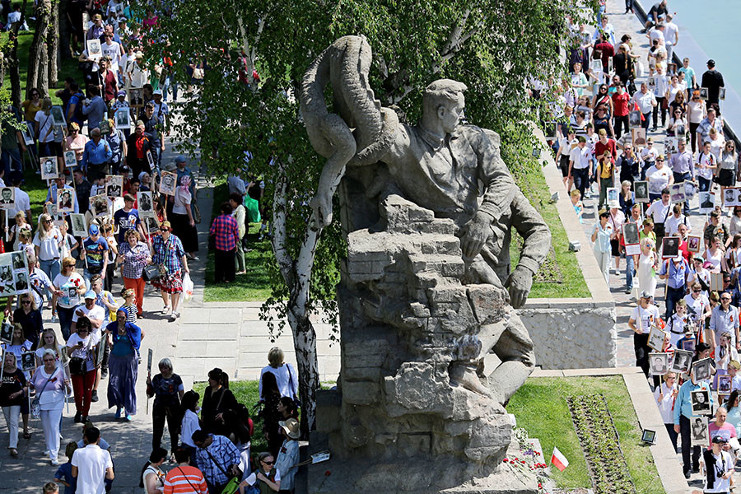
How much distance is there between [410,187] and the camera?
17.4 meters

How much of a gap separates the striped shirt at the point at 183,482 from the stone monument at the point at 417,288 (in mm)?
1634

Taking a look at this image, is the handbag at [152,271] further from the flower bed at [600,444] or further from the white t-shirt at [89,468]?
the flower bed at [600,444]

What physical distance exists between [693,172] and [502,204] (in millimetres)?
15837

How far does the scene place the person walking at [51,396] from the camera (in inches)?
827

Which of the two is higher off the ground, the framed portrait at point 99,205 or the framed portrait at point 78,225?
the framed portrait at point 99,205

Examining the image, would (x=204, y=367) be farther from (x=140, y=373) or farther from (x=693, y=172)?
(x=693, y=172)

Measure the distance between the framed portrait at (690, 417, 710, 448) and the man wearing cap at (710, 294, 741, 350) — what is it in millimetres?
3515

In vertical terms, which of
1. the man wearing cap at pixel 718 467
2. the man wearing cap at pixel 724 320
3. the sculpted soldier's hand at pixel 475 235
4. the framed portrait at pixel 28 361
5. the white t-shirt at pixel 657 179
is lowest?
the man wearing cap at pixel 718 467

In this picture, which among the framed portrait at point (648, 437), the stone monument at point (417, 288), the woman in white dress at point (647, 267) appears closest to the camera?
the stone monument at point (417, 288)

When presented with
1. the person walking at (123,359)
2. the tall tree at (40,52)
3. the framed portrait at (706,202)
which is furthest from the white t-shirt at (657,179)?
the tall tree at (40,52)

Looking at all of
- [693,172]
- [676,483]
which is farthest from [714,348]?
[693,172]

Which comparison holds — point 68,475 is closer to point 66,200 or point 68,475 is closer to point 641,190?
point 66,200

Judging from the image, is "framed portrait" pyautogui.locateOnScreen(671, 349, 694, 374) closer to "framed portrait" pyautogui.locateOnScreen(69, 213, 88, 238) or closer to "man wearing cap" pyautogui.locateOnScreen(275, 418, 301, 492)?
"man wearing cap" pyautogui.locateOnScreen(275, 418, 301, 492)

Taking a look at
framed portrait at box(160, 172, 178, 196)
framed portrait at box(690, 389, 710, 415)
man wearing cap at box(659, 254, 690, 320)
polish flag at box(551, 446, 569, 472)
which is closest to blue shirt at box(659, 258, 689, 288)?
man wearing cap at box(659, 254, 690, 320)
